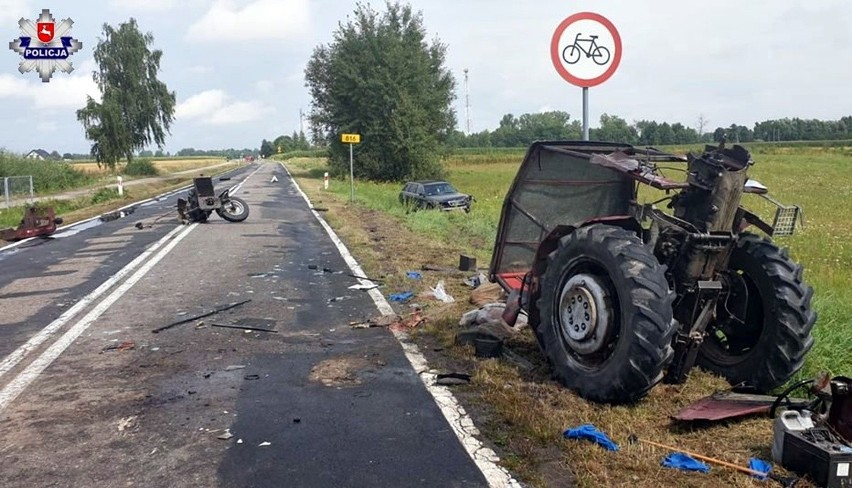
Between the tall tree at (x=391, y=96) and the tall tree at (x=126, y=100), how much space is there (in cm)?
2342

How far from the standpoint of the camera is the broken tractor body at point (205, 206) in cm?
1830

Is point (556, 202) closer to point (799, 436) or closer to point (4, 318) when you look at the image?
point (799, 436)

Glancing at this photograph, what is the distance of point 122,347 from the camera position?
622 centimetres

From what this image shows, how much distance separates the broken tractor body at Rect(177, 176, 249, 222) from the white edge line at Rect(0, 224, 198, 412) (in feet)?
26.4

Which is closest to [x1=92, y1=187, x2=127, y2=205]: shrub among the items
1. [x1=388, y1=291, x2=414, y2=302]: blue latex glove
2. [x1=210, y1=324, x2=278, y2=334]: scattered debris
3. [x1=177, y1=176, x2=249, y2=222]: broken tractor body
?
[x1=177, y1=176, x2=249, y2=222]: broken tractor body

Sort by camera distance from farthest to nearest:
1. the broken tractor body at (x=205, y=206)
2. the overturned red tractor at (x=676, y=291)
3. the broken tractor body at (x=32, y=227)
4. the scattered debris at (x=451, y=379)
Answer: the broken tractor body at (x=205, y=206)
the broken tractor body at (x=32, y=227)
the scattered debris at (x=451, y=379)
the overturned red tractor at (x=676, y=291)

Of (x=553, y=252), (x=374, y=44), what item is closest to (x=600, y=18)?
(x=553, y=252)

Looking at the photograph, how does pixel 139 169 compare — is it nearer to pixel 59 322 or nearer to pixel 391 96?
pixel 391 96

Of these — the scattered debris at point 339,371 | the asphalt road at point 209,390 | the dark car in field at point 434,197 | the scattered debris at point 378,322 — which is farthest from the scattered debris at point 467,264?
the dark car in field at point 434,197

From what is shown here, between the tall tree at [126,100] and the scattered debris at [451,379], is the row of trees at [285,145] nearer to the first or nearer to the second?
the tall tree at [126,100]

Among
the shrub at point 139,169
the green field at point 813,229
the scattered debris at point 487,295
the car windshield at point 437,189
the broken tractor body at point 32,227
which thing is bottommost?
the green field at point 813,229

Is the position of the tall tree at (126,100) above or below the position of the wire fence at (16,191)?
above

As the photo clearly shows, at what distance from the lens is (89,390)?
198 inches

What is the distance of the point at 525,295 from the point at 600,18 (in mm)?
2717
